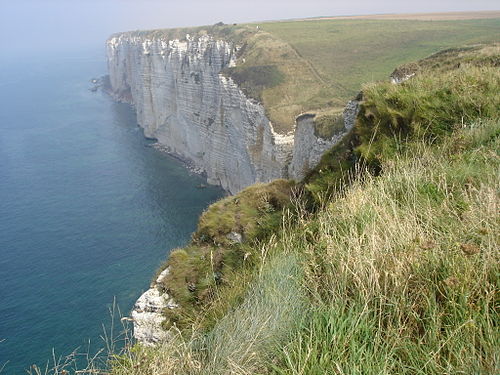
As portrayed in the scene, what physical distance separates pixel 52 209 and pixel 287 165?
93.0ft

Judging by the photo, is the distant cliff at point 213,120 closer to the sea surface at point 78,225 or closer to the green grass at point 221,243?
the sea surface at point 78,225

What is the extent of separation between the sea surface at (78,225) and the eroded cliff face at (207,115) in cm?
354

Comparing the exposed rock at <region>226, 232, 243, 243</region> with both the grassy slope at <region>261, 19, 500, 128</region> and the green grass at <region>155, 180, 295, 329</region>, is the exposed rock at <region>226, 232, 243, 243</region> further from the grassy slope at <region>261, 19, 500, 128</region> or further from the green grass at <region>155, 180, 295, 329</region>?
the grassy slope at <region>261, 19, 500, 128</region>

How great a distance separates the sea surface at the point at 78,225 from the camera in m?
27.2

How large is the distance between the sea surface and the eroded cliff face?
11.6ft

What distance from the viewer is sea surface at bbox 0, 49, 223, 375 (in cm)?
2716

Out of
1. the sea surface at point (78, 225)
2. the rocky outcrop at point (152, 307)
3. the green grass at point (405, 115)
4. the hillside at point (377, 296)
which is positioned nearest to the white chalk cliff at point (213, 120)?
the sea surface at point (78, 225)

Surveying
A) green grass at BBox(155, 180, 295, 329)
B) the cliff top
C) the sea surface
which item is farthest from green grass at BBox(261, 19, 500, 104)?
green grass at BBox(155, 180, 295, 329)

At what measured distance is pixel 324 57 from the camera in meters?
59.6

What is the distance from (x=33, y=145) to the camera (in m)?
71.6

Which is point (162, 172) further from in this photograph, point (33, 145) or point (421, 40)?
point (421, 40)

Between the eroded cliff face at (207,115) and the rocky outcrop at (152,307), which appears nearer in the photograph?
the rocky outcrop at (152,307)

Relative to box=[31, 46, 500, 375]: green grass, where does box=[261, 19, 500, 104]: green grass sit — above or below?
above

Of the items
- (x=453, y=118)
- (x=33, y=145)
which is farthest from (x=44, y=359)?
(x=33, y=145)
